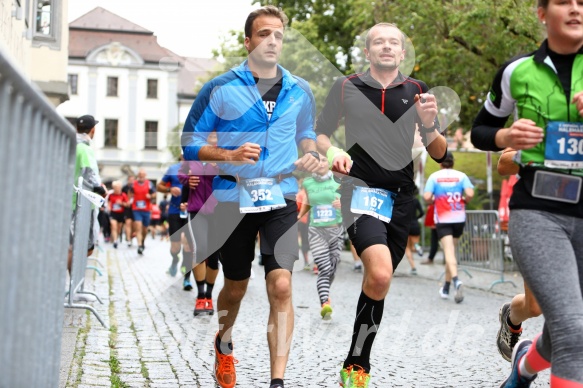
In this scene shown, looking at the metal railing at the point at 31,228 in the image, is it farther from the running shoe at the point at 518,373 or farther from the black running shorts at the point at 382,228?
the running shoe at the point at 518,373

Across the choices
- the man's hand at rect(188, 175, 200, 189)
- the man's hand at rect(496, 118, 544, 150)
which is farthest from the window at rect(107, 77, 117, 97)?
the man's hand at rect(496, 118, 544, 150)

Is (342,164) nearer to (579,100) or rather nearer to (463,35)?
(579,100)

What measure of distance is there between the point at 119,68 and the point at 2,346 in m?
68.4

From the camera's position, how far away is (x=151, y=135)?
71.6 meters

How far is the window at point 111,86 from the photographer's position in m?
68.7

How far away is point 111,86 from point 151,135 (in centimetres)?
514

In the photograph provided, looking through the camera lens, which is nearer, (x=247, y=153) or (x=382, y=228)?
→ (x=247, y=153)

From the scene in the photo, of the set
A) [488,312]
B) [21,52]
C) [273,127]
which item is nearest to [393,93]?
[273,127]

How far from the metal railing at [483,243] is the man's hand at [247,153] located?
32.2ft

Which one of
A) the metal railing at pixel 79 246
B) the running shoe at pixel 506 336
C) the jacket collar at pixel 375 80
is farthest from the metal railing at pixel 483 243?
the jacket collar at pixel 375 80

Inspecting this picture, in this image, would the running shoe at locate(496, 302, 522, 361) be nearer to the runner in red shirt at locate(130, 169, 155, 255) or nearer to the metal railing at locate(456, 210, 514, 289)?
the metal railing at locate(456, 210, 514, 289)

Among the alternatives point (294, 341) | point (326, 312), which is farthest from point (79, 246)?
point (326, 312)

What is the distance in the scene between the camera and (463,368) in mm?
6312

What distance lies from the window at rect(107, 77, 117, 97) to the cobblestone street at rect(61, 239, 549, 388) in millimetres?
57578
